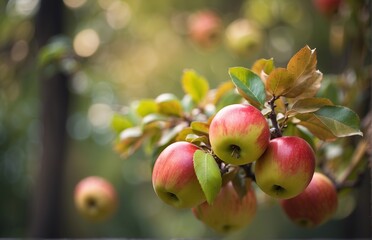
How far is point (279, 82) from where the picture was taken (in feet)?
2.30

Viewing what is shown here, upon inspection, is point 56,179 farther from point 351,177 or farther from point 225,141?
point 225,141

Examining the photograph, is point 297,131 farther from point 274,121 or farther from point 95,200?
point 95,200

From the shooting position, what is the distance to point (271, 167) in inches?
25.5

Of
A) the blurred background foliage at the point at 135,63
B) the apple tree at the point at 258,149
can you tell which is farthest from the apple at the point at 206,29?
the apple tree at the point at 258,149

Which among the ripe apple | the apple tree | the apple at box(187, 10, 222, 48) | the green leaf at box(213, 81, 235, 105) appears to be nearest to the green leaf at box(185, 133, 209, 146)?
the apple tree

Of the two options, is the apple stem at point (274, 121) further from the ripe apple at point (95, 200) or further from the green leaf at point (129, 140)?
the ripe apple at point (95, 200)

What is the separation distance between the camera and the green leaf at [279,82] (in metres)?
0.69

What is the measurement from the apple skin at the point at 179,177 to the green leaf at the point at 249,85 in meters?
0.10

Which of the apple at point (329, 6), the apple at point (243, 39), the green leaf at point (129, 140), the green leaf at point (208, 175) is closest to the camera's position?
the green leaf at point (208, 175)

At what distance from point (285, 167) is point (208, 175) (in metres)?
0.10

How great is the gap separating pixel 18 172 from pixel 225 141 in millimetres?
3897

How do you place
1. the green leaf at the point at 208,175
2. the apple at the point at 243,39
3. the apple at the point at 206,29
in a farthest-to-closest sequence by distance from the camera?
the apple at the point at 206,29
the apple at the point at 243,39
the green leaf at the point at 208,175

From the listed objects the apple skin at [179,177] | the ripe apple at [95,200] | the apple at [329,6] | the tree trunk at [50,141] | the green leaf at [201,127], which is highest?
the green leaf at [201,127]

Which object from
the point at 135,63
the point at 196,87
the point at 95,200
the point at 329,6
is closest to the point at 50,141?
the point at 135,63
